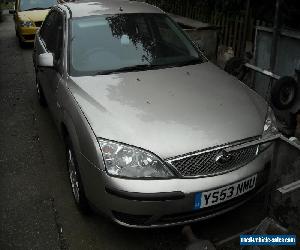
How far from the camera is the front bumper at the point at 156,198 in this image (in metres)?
2.59

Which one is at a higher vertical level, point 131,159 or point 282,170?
point 131,159

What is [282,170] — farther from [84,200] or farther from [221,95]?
[84,200]

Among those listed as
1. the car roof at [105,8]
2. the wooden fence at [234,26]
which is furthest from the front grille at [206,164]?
the wooden fence at [234,26]

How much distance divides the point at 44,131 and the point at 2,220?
6.46 ft

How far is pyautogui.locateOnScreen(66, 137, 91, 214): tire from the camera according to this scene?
3193mm

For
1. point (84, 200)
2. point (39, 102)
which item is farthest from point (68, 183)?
point (39, 102)

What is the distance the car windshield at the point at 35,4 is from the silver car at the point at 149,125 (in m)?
7.11

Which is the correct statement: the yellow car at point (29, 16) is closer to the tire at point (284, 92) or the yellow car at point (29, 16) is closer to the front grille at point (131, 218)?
the tire at point (284, 92)

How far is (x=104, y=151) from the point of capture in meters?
2.71

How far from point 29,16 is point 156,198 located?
350 inches

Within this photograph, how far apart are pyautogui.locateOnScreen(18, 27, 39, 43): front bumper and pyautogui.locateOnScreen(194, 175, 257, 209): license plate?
27.8 ft

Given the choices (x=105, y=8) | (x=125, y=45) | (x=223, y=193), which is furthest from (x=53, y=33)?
(x=223, y=193)

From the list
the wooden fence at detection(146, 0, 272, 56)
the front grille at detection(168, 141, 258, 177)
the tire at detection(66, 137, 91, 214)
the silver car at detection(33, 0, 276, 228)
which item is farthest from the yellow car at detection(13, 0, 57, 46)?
the front grille at detection(168, 141, 258, 177)

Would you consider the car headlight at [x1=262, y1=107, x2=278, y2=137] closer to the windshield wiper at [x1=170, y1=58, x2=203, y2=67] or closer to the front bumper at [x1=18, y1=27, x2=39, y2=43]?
the windshield wiper at [x1=170, y1=58, x2=203, y2=67]
